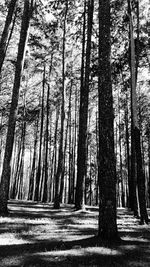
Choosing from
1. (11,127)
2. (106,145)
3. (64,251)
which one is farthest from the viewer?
(11,127)

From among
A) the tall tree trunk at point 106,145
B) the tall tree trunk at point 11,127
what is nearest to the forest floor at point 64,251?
the tall tree trunk at point 106,145

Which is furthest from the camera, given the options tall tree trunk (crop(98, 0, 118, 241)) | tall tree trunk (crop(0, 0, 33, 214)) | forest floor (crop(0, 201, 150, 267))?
tall tree trunk (crop(0, 0, 33, 214))

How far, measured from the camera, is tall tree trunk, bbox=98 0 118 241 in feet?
21.9

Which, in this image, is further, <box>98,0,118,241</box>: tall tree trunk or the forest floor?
<box>98,0,118,241</box>: tall tree trunk

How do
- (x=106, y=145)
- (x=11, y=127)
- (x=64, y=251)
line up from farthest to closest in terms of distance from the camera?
(x=11, y=127) < (x=106, y=145) < (x=64, y=251)

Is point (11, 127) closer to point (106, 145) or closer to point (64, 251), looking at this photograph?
point (106, 145)

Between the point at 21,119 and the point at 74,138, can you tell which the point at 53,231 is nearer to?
the point at 21,119

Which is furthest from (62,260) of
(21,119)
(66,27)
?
(21,119)

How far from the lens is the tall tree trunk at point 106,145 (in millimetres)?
6684

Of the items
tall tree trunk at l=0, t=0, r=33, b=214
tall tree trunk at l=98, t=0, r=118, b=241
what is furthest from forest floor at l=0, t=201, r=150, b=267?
tall tree trunk at l=0, t=0, r=33, b=214

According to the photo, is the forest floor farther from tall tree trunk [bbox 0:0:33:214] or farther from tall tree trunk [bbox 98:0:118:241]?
tall tree trunk [bbox 0:0:33:214]

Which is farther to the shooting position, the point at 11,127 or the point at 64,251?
the point at 11,127

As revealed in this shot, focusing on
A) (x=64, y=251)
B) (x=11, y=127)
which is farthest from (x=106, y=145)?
(x=11, y=127)

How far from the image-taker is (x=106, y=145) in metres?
7.02
